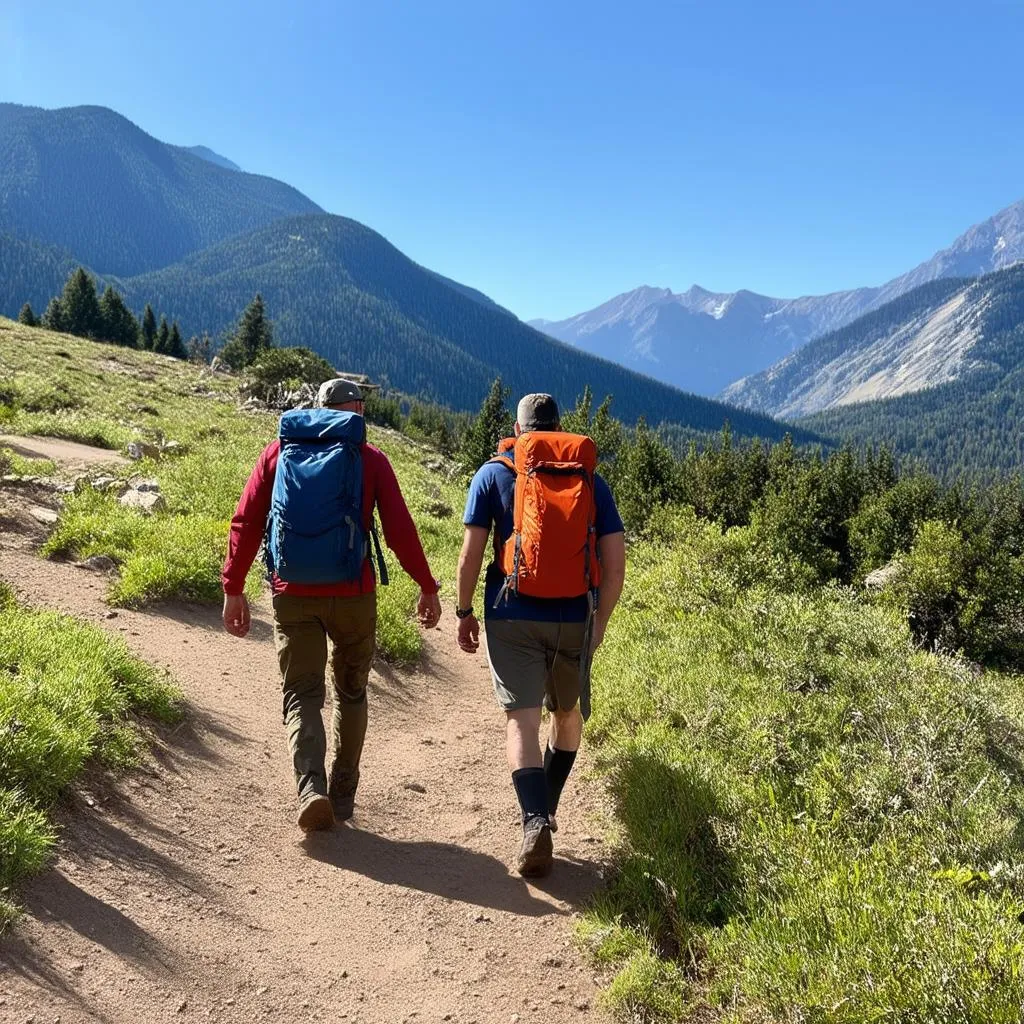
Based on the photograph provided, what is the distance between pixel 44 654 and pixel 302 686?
1924 mm

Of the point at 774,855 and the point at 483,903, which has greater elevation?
the point at 774,855

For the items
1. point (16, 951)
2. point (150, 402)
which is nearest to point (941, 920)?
point (16, 951)

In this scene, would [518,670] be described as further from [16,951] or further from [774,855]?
[16,951]

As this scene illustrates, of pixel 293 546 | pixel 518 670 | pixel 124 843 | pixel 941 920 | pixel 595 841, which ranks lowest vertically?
pixel 595 841

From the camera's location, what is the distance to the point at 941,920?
3096 millimetres

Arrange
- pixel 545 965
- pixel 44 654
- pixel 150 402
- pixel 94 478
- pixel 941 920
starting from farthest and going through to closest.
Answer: pixel 150 402
pixel 94 478
pixel 44 654
pixel 545 965
pixel 941 920

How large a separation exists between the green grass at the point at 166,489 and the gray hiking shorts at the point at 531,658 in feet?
12.7

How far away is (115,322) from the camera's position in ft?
256

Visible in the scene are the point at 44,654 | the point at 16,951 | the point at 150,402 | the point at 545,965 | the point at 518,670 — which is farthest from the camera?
the point at 150,402

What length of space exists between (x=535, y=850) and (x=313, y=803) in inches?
53.0

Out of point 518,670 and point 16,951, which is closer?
point 16,951

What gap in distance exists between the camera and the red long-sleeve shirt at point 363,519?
14.2ft

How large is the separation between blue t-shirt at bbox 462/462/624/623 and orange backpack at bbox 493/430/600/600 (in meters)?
0.09

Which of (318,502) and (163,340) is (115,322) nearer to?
(163,340)
